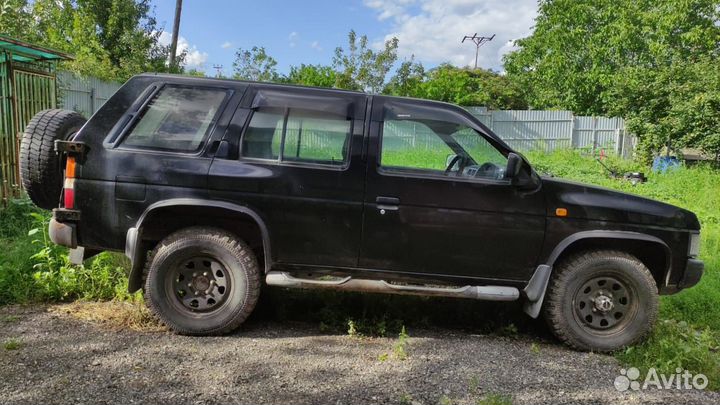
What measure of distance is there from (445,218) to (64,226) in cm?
287

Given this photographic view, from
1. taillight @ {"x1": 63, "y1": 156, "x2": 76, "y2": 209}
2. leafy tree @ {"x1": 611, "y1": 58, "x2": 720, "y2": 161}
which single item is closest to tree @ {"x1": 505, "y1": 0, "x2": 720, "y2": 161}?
leafy tree @ {"x1": 611, "y1": 58, "x2": 720, "y2": 161}

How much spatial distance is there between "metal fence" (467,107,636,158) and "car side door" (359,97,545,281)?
16262 mm

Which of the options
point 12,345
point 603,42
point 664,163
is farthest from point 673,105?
point 12,345

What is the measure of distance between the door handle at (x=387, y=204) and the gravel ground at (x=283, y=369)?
105cm

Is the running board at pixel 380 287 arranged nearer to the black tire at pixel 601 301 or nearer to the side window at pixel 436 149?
the black tire at pixel 601 301

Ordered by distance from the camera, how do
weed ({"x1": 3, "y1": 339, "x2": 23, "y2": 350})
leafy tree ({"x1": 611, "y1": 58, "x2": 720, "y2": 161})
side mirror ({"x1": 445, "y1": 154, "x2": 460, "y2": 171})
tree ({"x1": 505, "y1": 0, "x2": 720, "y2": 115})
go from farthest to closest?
tree ({"x1": 505, "y1": 0, "x2": 720, "y2": 115})
leafy tree ({"x1": 611, "y1": 58, "x2": 720, "y2": 161})
side mirror ({"x1": 445, "y1": 154, "x2": 460, "y2": 171})
weed ({"x1": 3, "y1": 339, "x2": 23, "y2": 350})

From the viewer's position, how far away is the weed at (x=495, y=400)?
3.03 metres

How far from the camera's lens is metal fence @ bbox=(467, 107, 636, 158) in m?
19.6

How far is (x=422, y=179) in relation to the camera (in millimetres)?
3908

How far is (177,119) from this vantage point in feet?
13.1

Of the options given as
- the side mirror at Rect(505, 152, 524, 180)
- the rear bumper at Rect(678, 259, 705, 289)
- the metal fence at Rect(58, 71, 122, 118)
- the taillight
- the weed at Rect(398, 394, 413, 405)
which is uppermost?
the metal fence at Rect(58, 71, 122, 118)

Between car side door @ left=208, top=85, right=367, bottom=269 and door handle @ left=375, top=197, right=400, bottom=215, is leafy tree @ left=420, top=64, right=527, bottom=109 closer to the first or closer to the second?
car side door @ left=208, top=85, right=367, bottom=269

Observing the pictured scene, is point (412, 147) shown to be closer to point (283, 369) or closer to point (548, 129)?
point (283, 369)

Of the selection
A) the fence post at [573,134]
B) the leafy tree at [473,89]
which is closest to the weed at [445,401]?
the fence post at [573,134]
